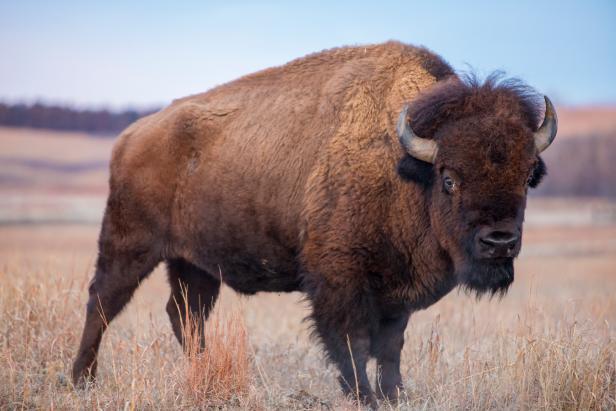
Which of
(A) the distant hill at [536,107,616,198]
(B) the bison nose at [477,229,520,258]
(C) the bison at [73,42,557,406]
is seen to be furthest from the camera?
(A) the distant hill at [536,107,616,198]

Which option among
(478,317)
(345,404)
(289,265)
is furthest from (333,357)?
(478,317)

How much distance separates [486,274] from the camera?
5273mm

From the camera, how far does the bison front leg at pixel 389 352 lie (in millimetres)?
6028

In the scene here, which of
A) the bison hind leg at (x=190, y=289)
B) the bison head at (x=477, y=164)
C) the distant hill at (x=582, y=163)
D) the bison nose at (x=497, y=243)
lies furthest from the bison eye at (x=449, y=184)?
the distant hill at (x=582, y=163)

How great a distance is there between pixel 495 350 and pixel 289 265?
2186 mm

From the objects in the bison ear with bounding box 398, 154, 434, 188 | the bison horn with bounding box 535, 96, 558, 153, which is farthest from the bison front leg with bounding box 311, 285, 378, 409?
the bison horn with bounding box 535, 96, 558, 153

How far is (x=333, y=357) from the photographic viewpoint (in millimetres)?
5695

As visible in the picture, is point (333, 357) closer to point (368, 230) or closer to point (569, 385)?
point (368, 230)

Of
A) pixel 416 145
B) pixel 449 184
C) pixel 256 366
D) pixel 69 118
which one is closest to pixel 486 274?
pixel 449 184

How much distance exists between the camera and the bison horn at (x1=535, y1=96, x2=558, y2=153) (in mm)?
5508

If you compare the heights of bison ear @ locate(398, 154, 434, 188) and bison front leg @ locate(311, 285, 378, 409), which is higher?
bison ear @ locate(398, 154, 434, 188)

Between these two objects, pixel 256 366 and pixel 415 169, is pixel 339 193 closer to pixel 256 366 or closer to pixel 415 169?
pixel 415 169

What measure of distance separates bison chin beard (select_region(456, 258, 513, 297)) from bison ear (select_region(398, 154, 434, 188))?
2.42ft

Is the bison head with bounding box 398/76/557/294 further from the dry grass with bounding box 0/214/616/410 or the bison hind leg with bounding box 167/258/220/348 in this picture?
the bison hind leg with bounding box 167/258/220/348
